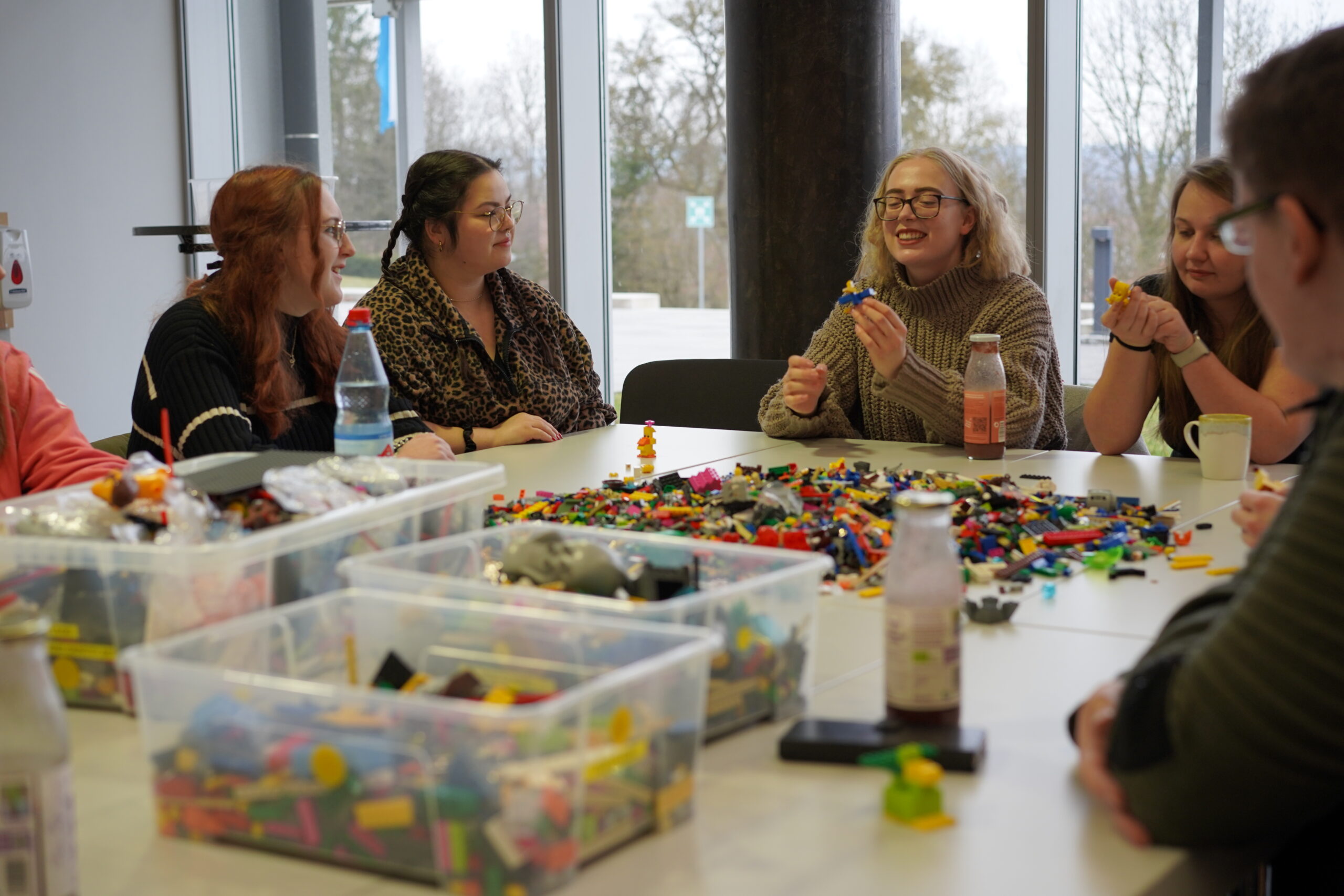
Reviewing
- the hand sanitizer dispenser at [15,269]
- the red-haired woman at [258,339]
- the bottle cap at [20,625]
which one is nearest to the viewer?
the bottle cap at [20,625]

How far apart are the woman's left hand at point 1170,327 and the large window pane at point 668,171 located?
9.26 ft

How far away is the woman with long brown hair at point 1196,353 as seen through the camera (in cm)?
252

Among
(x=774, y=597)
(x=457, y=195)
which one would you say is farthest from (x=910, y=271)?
(x=774, y=597)

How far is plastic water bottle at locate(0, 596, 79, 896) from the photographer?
2.78 ft

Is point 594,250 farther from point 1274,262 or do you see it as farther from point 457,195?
point 1274,262

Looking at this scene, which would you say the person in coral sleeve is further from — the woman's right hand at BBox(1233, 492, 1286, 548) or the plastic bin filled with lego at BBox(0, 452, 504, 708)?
the woman's right hand at BBox(1233, 492, 1286, 548)

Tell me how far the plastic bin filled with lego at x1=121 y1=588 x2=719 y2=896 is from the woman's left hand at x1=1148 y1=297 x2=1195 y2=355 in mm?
1756

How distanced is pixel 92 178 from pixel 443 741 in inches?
211

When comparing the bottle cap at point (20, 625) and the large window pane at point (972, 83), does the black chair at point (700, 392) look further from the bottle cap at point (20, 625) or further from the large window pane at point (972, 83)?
the bottle cap at point (20, 625)

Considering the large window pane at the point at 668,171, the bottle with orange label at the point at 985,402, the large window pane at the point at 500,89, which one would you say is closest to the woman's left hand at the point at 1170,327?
the bottle with orange label at the point at 985,402

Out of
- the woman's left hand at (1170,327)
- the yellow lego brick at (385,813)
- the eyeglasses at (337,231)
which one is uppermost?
the eyeglasses at (337,231)

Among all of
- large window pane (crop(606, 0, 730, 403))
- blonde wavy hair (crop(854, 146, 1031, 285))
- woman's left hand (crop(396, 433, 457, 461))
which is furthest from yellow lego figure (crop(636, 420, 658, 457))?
large window pane (crop(606, 0, 730, 403))

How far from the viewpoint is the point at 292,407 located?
2.76 meters

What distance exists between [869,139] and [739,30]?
579 millimetres
